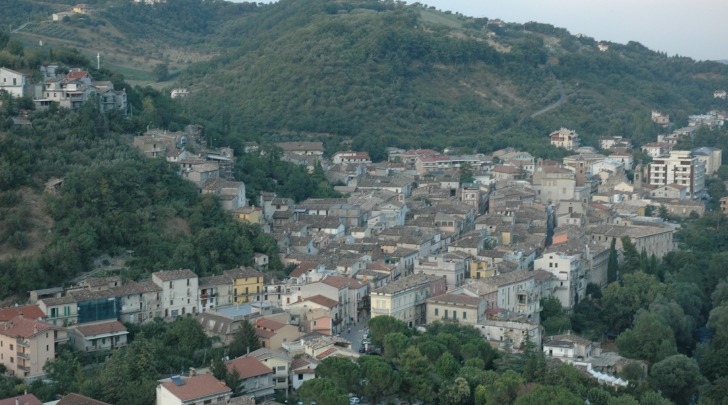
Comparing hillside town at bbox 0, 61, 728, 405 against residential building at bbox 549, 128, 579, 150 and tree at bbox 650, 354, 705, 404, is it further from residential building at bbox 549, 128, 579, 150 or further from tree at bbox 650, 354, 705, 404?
residential building at bbox 549, 128, 579, 150

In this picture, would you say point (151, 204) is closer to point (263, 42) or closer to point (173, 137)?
point (173, 137)

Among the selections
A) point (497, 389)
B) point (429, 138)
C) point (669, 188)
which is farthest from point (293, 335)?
point (429, 138)

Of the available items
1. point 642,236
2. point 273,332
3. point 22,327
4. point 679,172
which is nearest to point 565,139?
point 679,172

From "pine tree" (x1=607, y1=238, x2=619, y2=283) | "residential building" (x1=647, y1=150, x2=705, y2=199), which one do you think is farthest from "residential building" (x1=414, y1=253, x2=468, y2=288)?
"residential building" (x1=647, y1=150, x2=705, y2=199)

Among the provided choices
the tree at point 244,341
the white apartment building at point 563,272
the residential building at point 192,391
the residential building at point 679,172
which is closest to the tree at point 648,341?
the white apartment building at point 563,272

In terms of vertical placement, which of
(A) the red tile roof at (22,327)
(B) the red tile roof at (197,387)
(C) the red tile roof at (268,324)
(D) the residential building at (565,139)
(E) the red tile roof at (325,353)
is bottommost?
(E) the red tile roof at (325,353)

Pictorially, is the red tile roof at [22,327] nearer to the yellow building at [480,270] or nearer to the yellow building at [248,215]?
the yellow building at [248,215]

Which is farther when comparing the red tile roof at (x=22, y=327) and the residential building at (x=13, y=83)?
the residential building at (x=13, y=83)
